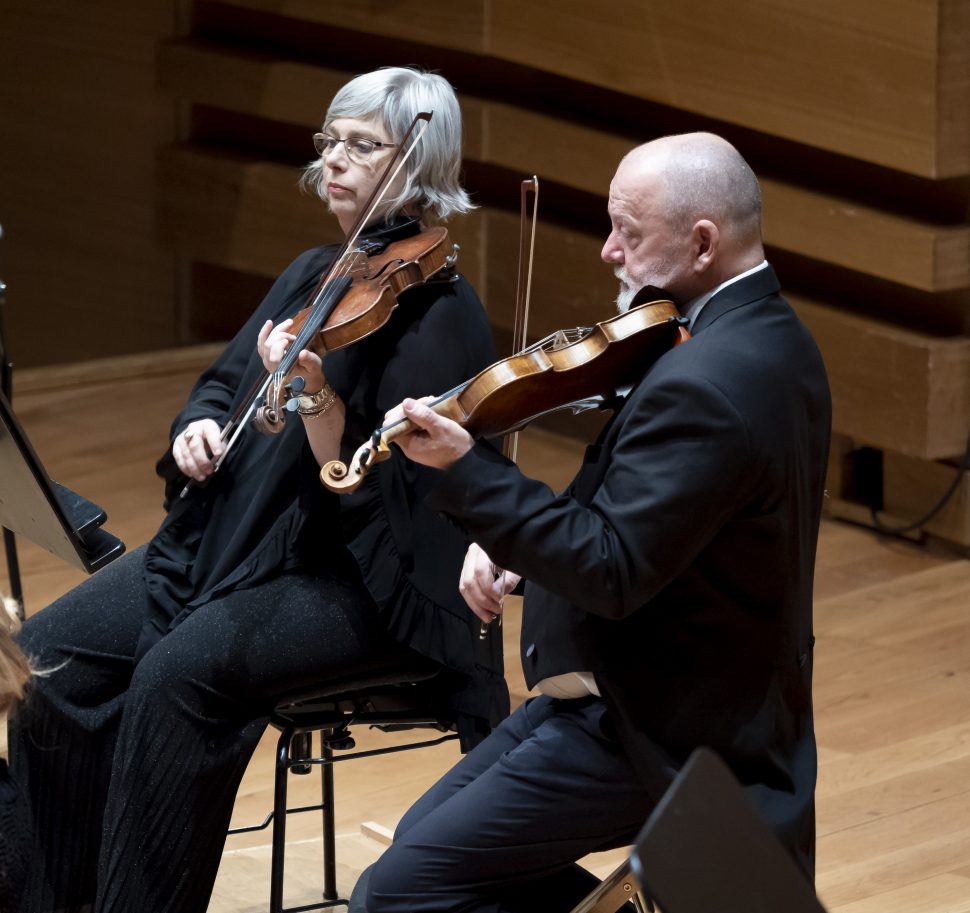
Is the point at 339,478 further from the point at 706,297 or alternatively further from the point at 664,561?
the point at 706,297

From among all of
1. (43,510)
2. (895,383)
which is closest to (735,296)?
(43,510)

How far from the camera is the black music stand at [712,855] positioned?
1.26 meters

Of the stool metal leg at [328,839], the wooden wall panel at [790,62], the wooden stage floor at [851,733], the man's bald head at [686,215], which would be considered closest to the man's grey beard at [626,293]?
the man's bald head at [686,215]

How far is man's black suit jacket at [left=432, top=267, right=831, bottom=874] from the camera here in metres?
1.83

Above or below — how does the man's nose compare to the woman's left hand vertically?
above

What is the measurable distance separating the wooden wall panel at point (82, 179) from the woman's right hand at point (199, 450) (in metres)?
3.64

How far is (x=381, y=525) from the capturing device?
242cm

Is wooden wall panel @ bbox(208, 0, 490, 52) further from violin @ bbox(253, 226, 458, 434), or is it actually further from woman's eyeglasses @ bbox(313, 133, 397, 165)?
violin @ bbox(253, 226, 458, 434)

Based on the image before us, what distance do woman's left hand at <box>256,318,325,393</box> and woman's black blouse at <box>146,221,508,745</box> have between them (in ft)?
0.47

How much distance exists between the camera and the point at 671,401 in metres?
1.85

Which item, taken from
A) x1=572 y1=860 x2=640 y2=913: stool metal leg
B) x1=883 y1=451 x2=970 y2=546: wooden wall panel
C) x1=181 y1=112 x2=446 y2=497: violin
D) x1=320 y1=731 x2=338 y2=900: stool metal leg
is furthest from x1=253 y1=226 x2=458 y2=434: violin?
x1=883 y1=451 x2=970 y2=546: wooden wall panel

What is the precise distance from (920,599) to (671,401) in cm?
223

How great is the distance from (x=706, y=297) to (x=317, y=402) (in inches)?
24.5

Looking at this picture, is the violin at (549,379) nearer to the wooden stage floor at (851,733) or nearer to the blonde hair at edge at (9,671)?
the blonde hair at edge at (9,671)
